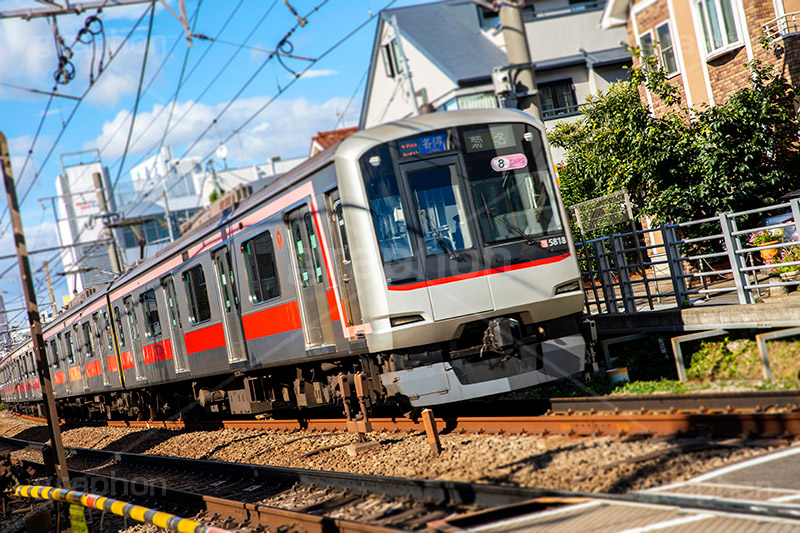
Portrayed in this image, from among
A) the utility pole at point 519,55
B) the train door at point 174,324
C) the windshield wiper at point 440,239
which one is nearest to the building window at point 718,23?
the utility pole at point 519,55

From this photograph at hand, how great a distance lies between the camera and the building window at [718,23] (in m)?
16.6

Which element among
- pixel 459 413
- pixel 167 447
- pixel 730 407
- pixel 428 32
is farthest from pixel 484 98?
pixel 730 407

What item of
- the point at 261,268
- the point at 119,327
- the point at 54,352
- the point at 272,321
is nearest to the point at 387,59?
the point at 54,352

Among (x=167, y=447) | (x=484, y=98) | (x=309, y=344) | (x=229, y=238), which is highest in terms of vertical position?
(x=484, y=98)

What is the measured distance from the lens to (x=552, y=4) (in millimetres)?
33219

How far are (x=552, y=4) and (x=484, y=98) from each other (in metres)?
6.06

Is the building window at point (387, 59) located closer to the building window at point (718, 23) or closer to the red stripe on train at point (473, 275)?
the building window at point (718, 23)

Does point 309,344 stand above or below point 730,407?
above

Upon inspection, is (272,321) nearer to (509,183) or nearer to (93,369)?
(509,183)

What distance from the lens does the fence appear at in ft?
30.8

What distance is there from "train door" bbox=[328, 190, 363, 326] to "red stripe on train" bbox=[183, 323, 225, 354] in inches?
180

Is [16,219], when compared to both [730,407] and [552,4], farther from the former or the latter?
[552,4]

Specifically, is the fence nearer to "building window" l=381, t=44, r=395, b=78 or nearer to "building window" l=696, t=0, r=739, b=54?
"building window" l=696, t=0, r=739, b=54

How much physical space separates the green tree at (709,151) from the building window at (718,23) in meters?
1.57
